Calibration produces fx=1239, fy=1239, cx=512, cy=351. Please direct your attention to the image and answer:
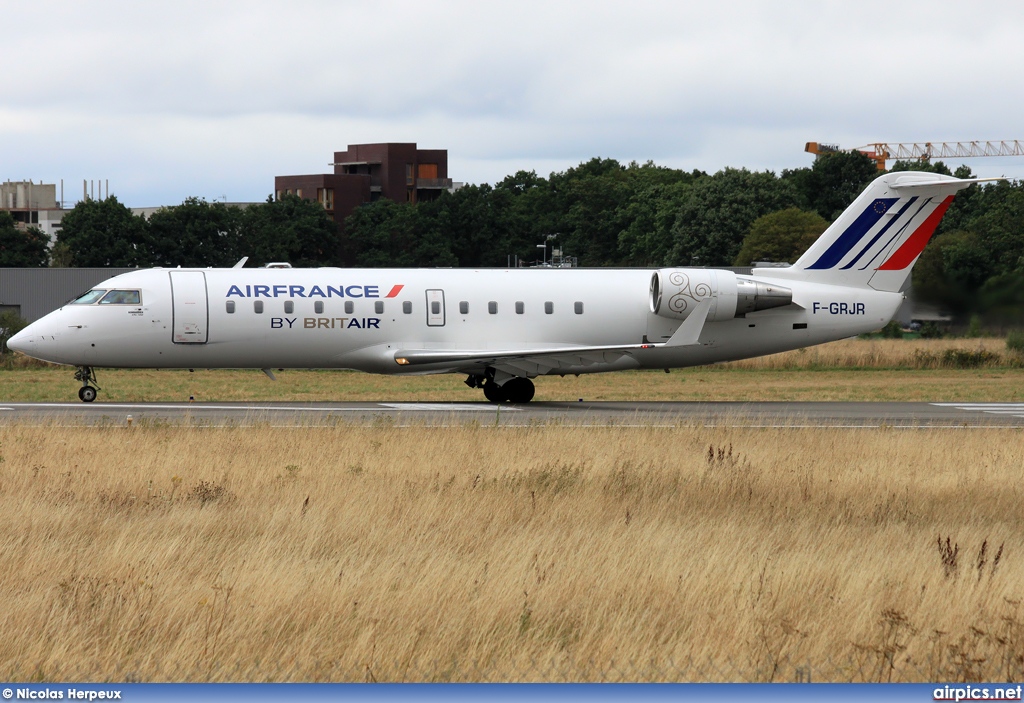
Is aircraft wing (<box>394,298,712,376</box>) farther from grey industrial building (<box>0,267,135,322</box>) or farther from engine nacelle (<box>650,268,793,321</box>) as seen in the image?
grey industrial building (<box>0,267,135,322</box>)

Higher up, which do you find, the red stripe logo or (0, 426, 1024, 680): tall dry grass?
the red stripe logo

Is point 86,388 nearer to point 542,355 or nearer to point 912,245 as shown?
point 542,355

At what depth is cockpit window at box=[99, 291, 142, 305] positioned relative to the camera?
28344mm

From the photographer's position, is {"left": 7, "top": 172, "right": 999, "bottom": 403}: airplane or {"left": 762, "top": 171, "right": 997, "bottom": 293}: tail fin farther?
Result: {"left": 762, "top": 171, "right": 997, "bottom": 293}: tail fin

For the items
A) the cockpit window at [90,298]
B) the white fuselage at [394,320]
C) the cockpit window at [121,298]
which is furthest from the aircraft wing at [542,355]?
the cockpit window at [90,298]

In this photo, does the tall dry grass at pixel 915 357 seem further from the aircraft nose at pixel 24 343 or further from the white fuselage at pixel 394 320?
the aircraft nose at pixel 24 343

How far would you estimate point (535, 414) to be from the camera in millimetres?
26312

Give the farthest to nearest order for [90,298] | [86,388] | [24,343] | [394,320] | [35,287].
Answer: [35,287]
[86,388]
[394,320]
[90,298]
[24,343]

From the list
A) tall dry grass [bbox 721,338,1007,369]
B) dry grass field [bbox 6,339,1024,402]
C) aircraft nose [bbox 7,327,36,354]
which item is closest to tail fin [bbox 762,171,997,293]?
dry grass field [bbox 6,339,1024,402]

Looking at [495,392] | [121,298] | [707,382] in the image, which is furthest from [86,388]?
[707,382]

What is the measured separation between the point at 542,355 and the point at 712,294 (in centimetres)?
453

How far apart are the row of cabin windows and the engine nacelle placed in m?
2.01

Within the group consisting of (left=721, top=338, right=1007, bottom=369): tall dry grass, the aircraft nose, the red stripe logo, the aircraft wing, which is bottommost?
(left=721, top=338, right=1007, bottom=369): tall dry grass

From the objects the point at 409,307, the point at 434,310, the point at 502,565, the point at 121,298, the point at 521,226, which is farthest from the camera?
the point at 521,226
